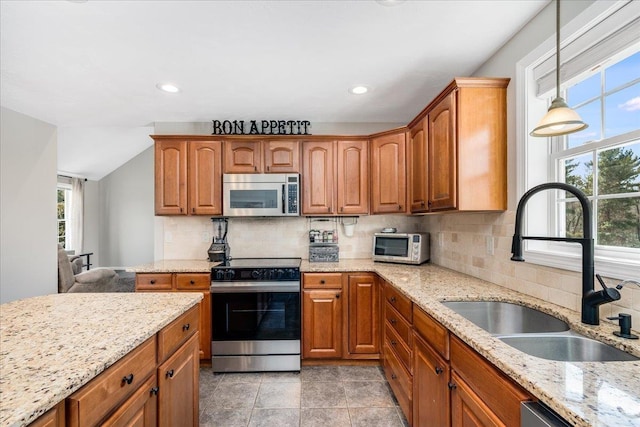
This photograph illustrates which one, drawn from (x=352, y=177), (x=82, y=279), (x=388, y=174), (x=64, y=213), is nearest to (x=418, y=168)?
(x=388, y=174)

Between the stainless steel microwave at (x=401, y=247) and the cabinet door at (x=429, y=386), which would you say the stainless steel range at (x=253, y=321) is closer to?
the stainless steel microwave at (x=401, y=247)

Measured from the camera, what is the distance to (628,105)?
130 centimetres

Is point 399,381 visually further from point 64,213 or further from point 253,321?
point 64,213

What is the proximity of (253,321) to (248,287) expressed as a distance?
1.01ft

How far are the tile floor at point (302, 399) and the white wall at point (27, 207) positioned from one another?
2357mm

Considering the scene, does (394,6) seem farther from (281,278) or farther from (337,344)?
(337,344)

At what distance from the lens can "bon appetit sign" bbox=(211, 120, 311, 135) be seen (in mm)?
3293

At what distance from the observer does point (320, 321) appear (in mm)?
2725

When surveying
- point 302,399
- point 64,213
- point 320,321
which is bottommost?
point 302,399

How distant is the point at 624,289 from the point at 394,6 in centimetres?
167

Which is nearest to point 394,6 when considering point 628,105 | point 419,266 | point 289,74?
point 289,74

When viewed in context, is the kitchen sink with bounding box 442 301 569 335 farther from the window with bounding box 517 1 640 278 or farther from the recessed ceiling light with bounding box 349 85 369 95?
the recessed ceiling light with bounding box 349 85 369 95

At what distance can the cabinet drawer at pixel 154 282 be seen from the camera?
2.69m

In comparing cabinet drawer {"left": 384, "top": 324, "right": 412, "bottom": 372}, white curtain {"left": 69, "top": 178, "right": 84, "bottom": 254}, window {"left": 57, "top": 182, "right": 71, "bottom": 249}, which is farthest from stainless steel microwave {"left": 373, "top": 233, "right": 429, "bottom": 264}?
window {"left": 57, "top": 182, "right": 71, "bottom": 249}
